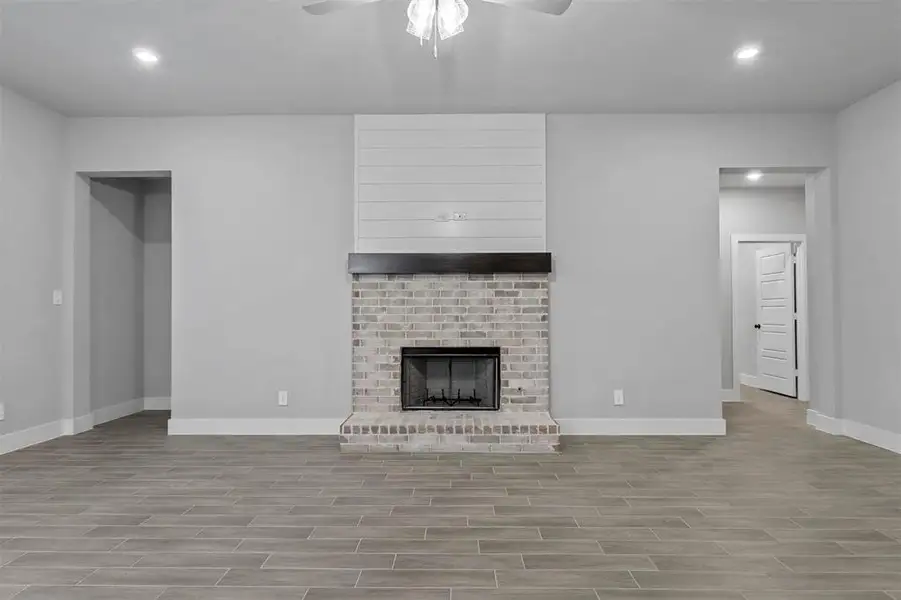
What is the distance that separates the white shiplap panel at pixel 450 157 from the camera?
17.3 feet

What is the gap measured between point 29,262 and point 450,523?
4.11 metres

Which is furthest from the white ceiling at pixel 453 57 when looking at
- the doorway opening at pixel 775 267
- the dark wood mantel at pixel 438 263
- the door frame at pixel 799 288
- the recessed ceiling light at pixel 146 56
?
the door frame at pixel 799 288

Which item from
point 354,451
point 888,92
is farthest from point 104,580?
point 888,92

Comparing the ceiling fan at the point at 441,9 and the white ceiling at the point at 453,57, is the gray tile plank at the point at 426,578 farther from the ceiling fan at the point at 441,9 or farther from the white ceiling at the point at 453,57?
the white ceiling at the point at 453,57

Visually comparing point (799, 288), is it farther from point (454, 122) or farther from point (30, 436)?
point (30, 436)

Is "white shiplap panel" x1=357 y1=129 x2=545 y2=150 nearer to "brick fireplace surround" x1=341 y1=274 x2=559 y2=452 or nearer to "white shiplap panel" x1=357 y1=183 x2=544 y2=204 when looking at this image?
"white shiplap panel" x1=357 y1=183 x2=544 y2=204

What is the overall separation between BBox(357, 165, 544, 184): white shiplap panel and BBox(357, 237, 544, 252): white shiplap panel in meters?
0.51

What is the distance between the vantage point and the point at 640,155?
5305 millimetres

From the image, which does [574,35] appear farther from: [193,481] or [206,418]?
[206,418]

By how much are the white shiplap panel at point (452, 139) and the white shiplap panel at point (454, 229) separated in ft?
2.16

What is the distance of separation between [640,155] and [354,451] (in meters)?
3.43

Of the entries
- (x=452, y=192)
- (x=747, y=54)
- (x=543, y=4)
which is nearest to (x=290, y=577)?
(x=543, y=4)

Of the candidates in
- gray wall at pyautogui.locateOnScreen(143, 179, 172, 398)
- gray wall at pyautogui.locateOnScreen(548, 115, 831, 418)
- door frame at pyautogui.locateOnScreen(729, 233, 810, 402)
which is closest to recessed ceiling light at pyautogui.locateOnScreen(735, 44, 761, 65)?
gray wall at pyautogui.locateOnScreen(548, 115, 831, 418)

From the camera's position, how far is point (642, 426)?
17.0 ft
